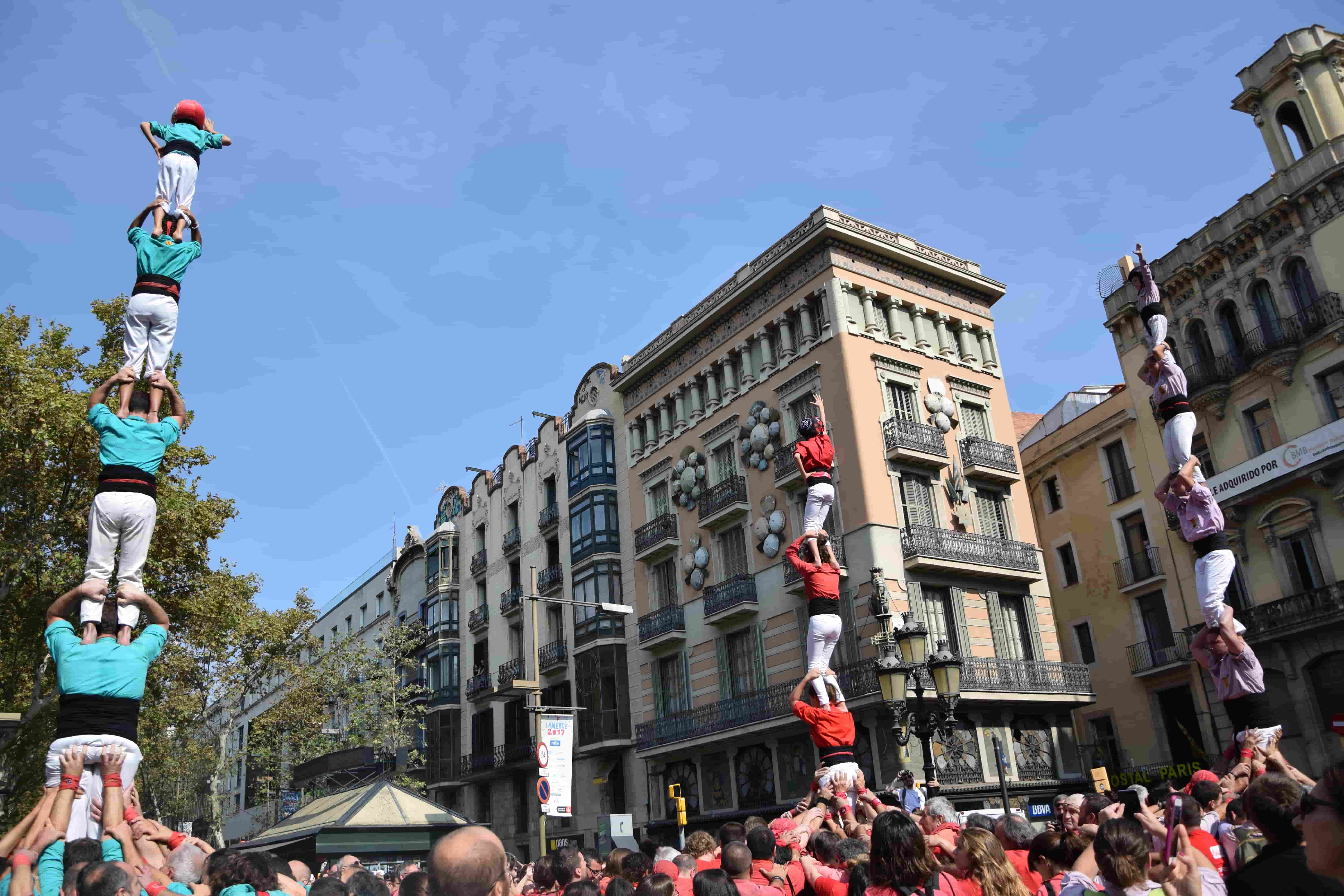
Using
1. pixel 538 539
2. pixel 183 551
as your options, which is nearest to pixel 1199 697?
pixel 538 539

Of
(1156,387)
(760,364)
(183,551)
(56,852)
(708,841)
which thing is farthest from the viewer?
(760,364)

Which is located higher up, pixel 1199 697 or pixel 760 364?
pixel 760 364

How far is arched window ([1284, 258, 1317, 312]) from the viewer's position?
1108 inches

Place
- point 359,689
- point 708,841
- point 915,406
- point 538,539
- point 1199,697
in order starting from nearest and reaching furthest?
point 708,841
point 1199,697
point 915,406
point 359,689
point 538,539

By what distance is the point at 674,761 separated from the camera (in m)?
34.8

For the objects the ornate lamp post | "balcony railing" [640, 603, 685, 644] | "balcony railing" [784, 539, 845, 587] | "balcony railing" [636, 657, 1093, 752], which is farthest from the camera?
"balcony railing" [640, 603, 685, 644]

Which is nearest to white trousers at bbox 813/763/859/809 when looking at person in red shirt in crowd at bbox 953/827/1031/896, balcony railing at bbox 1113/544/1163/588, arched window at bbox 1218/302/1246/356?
person in red shirt in crowd at bbox 953/827/1031/896

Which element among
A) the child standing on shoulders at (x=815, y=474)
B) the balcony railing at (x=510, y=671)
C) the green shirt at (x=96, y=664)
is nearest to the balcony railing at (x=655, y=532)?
the balcony railing at (x=510, y=671)

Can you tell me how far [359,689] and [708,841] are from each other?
35.9 meters

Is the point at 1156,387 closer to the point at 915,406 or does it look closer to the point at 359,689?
the point at 915,406

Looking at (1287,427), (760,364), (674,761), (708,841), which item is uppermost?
(760,364)

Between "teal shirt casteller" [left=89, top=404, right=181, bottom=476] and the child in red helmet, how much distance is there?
2352 mm

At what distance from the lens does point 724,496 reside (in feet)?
112

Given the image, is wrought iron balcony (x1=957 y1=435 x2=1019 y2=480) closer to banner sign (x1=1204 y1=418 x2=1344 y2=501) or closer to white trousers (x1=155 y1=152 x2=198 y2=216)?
banner sign (x1=1204 y1=418 x2=1344 y2=501)
